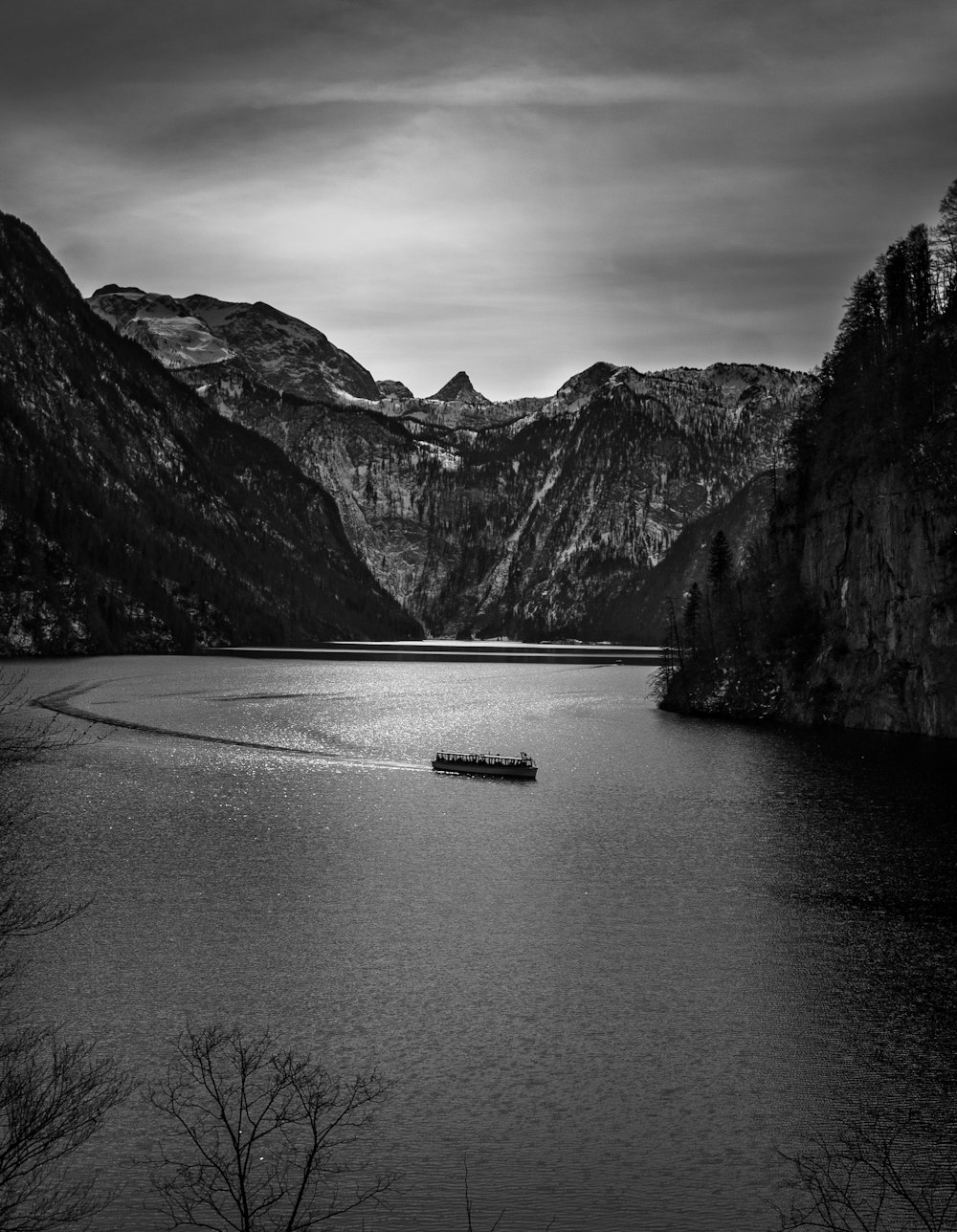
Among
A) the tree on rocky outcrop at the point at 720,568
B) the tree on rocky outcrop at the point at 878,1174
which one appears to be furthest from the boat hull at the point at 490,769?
the tree on rocky outcrop at the point at 720,568

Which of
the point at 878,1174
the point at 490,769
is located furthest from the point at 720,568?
the point at 878,1174

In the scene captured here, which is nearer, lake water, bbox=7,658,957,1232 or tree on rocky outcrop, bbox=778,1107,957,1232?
tree on rocky outcrop, bbox=778,1107,957,1232

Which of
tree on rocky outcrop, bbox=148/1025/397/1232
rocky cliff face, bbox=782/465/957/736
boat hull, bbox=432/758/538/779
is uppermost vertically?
rocky cliff face, bbox=782/465/957/736

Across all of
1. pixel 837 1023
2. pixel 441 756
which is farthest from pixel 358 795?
pixel 837 1023

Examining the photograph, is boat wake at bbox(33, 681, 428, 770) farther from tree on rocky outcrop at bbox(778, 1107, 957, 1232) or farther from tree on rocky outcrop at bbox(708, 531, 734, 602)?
tree on rocky outcrop at bbox(708, 531, 734, 602)

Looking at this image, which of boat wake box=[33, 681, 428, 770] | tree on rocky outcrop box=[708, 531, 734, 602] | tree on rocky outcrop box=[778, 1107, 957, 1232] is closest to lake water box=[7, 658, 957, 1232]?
tree on rocky outcrop box=[778, 1107, 957, 1232]

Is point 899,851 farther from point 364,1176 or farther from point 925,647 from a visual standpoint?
point 925,647

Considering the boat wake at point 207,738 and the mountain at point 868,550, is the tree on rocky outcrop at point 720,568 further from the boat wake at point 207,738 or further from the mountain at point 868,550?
the boat wake at point 207,738
